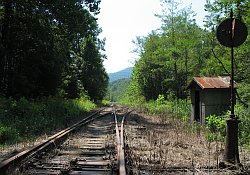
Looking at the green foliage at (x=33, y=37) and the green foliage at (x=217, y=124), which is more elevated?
the green foliage at (x=33, y=37)

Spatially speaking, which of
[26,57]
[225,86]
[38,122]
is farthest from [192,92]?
[26,57]

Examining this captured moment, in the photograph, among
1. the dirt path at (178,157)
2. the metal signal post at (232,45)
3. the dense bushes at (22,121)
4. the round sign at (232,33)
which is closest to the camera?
the dirt path at (178,157)

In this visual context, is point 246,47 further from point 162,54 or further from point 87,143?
point 162,54

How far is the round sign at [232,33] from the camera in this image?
6.50m

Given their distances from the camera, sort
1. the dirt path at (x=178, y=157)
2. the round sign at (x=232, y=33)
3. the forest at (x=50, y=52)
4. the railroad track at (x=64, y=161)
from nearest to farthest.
A: the railroad track at (x=64, y=161) < the dirt path at (x=178, y=157) < the round sign at (x=232, y=33) < the forest at (x=50, y=52)

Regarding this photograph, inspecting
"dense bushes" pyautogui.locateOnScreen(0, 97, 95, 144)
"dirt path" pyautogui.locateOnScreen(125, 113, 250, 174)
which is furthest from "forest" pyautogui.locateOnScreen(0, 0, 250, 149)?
"dirt path" pyautogui.locateOnScreen(125, 113, 250, 174)

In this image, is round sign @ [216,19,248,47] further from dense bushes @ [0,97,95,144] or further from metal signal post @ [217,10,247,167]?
dense bushes @ [0,97,95,144]

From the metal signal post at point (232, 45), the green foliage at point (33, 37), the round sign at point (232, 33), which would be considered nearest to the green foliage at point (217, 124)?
the metal signal post at point (232, 45)

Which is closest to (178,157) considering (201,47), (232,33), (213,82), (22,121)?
(232,33)

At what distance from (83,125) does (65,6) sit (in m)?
8.61

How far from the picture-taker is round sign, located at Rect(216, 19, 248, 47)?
6496 mm

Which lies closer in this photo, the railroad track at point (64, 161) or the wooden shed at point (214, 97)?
the railroad track at point (64, 161)

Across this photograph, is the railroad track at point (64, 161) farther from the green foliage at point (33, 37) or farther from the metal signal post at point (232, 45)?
the green foliage at point (33, 37)

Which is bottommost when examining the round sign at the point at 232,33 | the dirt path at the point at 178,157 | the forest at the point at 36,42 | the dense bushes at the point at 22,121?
the dirt path at the point at 178,157
